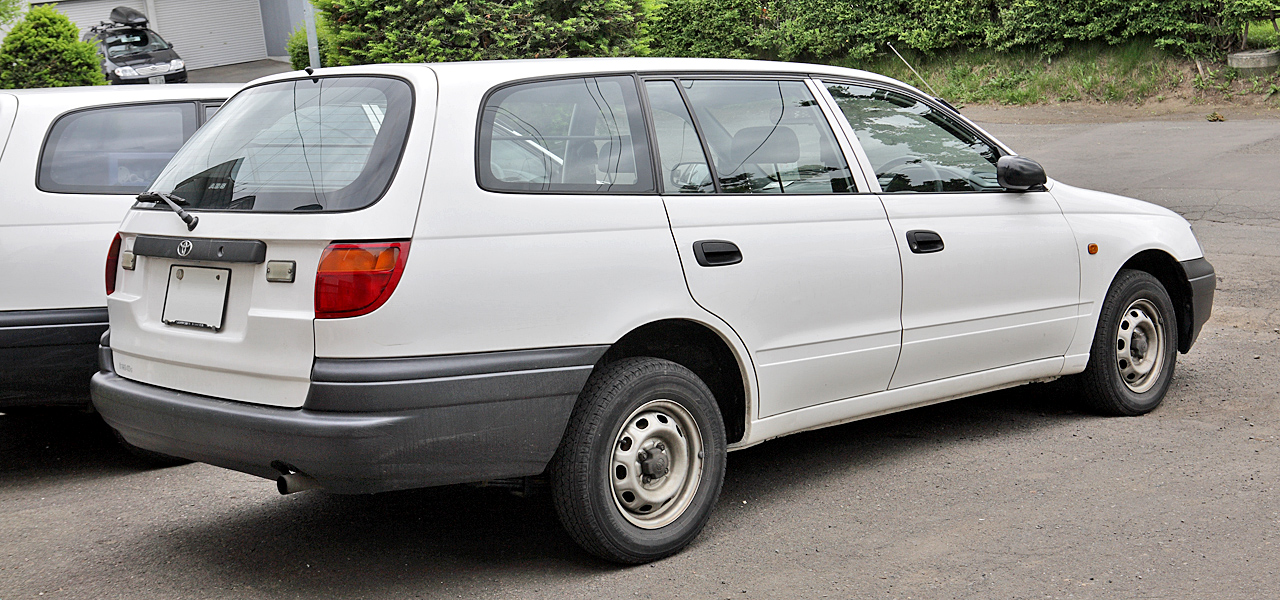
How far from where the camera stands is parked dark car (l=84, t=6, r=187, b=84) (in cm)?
2936

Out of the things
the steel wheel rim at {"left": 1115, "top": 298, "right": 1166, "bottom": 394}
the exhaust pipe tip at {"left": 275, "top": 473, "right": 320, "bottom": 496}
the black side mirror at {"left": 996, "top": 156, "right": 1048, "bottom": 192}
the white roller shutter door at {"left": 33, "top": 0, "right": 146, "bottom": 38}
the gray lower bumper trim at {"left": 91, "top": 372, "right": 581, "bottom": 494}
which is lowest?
the steel wheel rim at {"left": 1115, "top": 298, "right": 1166, "bottom": 394}

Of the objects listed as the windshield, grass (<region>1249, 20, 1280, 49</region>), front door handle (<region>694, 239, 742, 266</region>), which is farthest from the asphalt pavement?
the windshield

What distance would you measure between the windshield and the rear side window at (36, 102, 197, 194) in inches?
1061

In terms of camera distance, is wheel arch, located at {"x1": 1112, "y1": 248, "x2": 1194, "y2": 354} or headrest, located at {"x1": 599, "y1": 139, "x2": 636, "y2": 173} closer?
headrest, located at {"x1": 599, "y1": 139, "x2": 636, "y2": 173}

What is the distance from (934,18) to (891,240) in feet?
48.6

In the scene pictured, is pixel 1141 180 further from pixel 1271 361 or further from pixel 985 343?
pixel 985 343

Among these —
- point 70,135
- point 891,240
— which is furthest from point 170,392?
A: point 891,240

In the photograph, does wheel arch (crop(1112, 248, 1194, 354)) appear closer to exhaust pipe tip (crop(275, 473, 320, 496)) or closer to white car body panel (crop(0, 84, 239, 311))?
exhaust pipe tip (crop(275, 473, 320, 496))

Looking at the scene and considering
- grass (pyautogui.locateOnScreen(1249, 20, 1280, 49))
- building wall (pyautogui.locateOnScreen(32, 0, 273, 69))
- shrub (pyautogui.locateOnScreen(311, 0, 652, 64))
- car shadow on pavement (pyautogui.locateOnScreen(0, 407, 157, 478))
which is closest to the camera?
car shadow on pavement (pyautogui.locateOnScreen(0, 407, 157, 478))

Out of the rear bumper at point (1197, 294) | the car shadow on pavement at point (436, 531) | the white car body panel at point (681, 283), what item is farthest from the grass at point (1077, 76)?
the car shadow on pavement at point (436, 531)

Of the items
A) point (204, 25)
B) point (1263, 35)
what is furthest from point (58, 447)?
point (204, 25)

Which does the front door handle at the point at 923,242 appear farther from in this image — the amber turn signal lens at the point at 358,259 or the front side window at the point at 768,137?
the amber turn signal lens at the point at 358,259

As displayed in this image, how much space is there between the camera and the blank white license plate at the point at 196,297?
3660mm

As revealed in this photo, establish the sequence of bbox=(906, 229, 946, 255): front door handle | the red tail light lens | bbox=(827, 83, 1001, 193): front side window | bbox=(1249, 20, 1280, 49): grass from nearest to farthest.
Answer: the red tail light lens < bbox=(906, 229, 946, 255): front door handle < bbox=(827, 83, 1001, 193): front side window < bbox=(1249, 20, 1280, 49): grass
